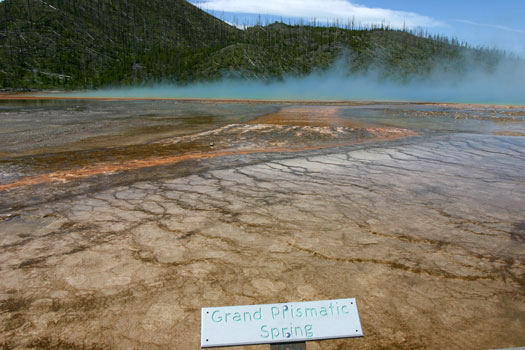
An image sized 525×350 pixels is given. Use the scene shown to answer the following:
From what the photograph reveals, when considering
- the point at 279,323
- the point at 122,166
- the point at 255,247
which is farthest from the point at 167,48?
the point at 279,323

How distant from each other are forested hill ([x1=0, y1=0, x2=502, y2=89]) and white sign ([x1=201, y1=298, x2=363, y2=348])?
63.0 meters

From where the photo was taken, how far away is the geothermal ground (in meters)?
1.92

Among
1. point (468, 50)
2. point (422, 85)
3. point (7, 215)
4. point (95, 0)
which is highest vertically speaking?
point (95, 0)

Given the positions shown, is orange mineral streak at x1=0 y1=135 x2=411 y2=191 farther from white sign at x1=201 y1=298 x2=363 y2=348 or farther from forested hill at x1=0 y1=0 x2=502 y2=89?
forested hill at x1=0 y1=0 x2=502 y2=89

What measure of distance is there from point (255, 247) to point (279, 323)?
1253mm

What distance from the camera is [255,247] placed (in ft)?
9.09

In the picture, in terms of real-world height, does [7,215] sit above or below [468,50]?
below

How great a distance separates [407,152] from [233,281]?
5.48m

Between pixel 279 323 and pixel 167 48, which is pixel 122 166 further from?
pixel 167 48

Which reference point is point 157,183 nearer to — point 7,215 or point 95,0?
point 7,215

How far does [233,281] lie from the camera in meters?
2.30

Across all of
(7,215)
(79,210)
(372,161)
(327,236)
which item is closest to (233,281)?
(327,236)

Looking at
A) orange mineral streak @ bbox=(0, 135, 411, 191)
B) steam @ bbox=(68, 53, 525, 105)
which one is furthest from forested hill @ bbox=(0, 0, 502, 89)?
orange mineral streak @ bbox=(0, 135, 411, 191)

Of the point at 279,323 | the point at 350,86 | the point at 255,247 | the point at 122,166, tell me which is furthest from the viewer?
the point at 350,86
